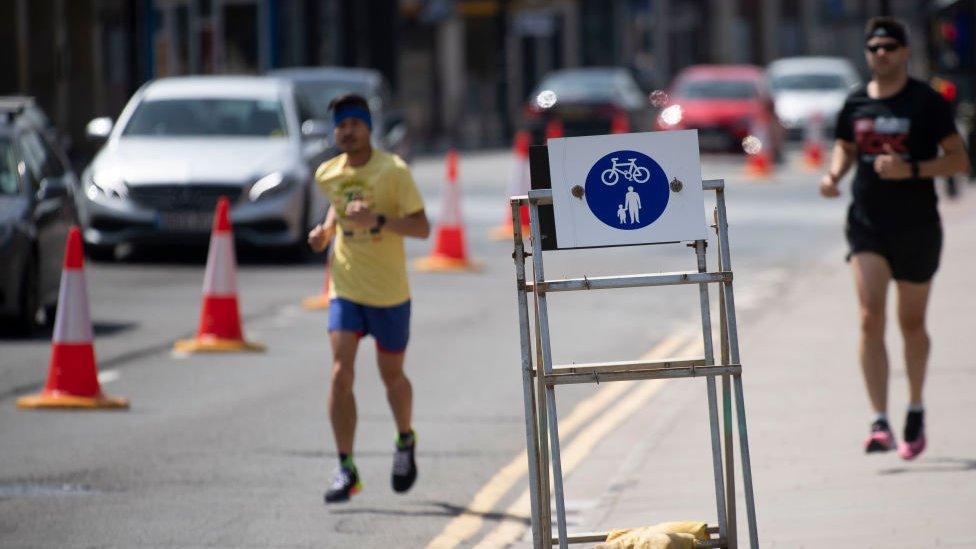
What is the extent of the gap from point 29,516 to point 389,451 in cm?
220

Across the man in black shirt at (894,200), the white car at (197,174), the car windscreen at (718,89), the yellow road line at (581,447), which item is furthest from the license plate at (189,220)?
the car windscreen at (718,89)

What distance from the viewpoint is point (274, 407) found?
11.0m

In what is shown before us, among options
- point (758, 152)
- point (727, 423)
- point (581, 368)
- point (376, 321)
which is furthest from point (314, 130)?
point (758, 152)

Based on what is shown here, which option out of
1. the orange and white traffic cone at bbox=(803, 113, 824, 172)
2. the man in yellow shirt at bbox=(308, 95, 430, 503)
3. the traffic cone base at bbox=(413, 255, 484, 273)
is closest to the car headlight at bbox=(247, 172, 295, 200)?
the traffic cone base at bbox=(413, 255, 484, 273)

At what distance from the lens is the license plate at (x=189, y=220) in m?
18.4

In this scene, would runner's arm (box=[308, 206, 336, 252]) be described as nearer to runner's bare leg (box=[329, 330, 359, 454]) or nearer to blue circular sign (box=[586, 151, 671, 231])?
runner's bare leg (box=[329, 330, 359, 454])

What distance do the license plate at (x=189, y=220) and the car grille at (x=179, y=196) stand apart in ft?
0.15

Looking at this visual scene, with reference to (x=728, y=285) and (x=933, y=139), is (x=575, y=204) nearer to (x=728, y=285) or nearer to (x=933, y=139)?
(x=728, y=285)

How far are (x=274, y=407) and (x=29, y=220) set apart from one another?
3507 millimetres

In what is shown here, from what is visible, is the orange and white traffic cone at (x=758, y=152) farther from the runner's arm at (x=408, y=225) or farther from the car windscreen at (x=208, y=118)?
the runner's arm at (x=408, y=225)

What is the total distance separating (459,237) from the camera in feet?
61.5

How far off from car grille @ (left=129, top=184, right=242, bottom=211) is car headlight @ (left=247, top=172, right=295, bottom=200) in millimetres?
227

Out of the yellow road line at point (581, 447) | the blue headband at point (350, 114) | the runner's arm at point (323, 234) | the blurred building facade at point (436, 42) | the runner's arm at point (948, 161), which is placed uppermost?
the blurred building facade at point (436, 42)

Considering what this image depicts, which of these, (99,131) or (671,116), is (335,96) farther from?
(671,116)
